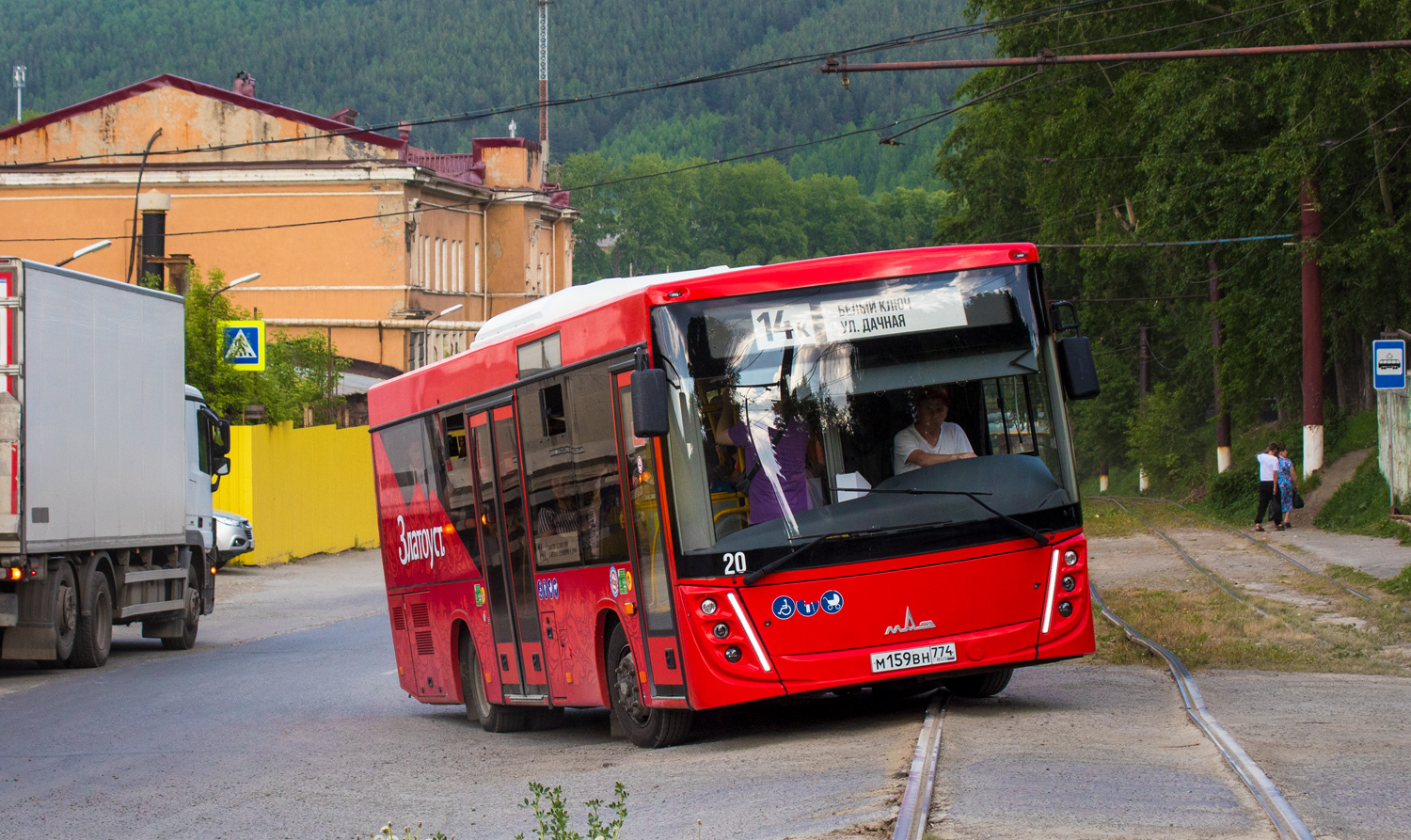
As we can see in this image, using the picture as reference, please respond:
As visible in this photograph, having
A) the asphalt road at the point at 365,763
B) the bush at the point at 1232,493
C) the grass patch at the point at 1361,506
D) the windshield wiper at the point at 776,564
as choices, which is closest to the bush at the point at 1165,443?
the bush at the point at 1232,493

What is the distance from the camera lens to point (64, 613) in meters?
17.9

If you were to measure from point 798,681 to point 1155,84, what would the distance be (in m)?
27.1

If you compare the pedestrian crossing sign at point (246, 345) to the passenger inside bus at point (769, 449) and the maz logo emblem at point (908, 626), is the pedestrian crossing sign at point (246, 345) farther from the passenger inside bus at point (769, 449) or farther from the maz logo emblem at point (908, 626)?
the maz logo emblem at point (908, 626)

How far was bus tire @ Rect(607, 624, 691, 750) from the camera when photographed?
10.5 m

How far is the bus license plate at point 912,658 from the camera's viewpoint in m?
9.95

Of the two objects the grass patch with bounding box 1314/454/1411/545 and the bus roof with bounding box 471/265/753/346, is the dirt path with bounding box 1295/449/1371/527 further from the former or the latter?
the bus roof with bounding box 471/265/753/346

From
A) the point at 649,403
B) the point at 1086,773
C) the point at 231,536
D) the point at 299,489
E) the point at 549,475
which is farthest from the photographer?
the point at 299,489

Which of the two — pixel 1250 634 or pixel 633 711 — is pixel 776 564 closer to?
pixel 633 711

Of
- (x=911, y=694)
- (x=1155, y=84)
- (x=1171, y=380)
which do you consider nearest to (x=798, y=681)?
(x=911, y=694)

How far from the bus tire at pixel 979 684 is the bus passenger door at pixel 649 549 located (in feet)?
6.68

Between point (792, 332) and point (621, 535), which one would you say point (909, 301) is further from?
point (621, 535)

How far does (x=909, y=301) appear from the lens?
9977 mm

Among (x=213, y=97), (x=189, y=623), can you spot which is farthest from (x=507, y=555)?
(x=213, y=97)

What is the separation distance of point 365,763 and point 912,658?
3584 mm
